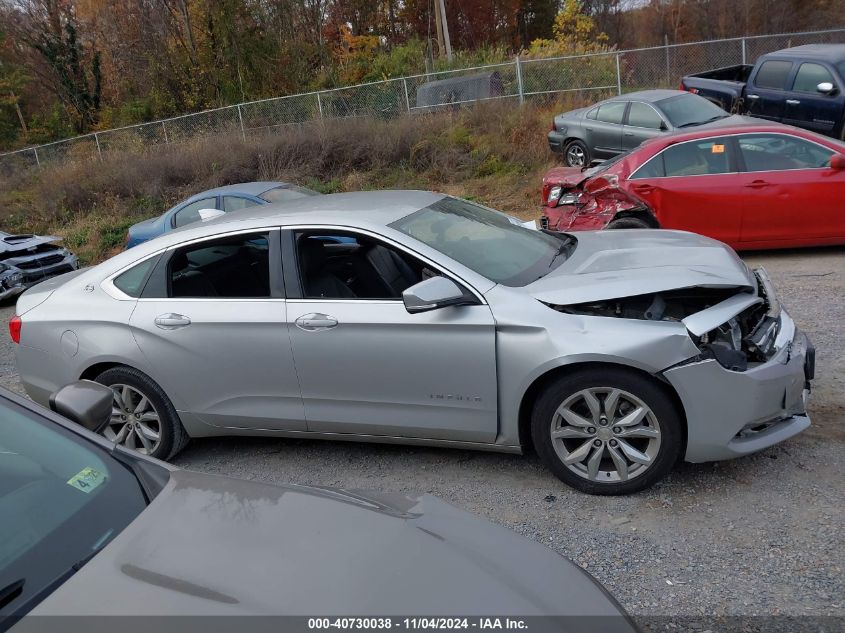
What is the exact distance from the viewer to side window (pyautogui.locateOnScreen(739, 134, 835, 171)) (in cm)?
817

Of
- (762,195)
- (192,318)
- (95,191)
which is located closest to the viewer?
(192,318)

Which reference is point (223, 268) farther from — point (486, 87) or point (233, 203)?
point (486, 87)

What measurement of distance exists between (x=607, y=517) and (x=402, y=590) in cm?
223

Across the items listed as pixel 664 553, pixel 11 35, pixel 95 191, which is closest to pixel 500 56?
pixel 95 191

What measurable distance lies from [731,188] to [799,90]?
5686 millimetres

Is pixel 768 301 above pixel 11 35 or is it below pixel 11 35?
below

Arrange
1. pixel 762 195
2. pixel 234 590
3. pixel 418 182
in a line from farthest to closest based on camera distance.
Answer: pixel 418 182 → pixel 762 195 → pixel 234 590

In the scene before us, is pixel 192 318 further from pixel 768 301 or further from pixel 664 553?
pixel 768 301

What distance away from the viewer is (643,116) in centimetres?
1291

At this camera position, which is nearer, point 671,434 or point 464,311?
point 671,434

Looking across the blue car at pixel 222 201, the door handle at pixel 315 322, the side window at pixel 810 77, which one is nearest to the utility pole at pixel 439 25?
the side window at pixel 810 77

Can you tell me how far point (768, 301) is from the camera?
4.48 meters

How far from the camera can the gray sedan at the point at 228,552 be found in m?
1.94

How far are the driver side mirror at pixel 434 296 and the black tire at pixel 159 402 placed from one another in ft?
6.37
